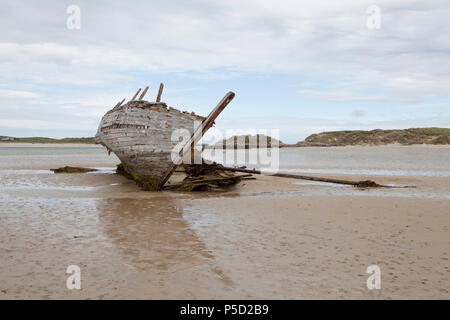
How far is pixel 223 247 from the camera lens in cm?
548

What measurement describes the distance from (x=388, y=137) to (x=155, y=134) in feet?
187

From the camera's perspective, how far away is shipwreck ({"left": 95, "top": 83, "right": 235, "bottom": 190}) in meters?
11.4

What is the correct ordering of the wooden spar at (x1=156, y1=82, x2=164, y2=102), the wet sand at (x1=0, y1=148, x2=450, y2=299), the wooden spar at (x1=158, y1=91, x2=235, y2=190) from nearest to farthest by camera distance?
1. the wet sand at (x1=0, y1=148, x2=450, y2=299)
2. the wooden spar at (x1=158, y1=91, x2=235, y2=190)
3. the wooden spar at (x1=156, y1=82, x2=164, y2=102)

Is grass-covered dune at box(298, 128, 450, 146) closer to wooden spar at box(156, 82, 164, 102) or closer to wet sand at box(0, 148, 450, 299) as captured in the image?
wooden spar at box(156, 82, 164, 102)

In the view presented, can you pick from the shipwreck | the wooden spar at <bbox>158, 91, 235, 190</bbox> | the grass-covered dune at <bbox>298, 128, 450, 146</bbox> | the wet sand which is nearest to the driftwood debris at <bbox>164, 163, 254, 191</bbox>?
the shipwreck

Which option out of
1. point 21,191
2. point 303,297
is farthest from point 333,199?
point 21,191

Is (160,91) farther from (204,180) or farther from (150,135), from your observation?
(204,180)

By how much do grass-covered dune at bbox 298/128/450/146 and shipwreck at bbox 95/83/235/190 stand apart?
156ft

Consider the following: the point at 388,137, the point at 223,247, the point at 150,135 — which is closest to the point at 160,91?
the point at 150,135

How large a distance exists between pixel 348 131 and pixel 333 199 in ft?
207

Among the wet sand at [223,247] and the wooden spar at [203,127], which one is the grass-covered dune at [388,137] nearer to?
the wooden spar at [203,127]

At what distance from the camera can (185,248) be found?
5.38 meters

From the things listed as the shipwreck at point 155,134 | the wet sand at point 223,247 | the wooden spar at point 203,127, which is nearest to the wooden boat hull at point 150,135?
the shipwreck at point 155,134
